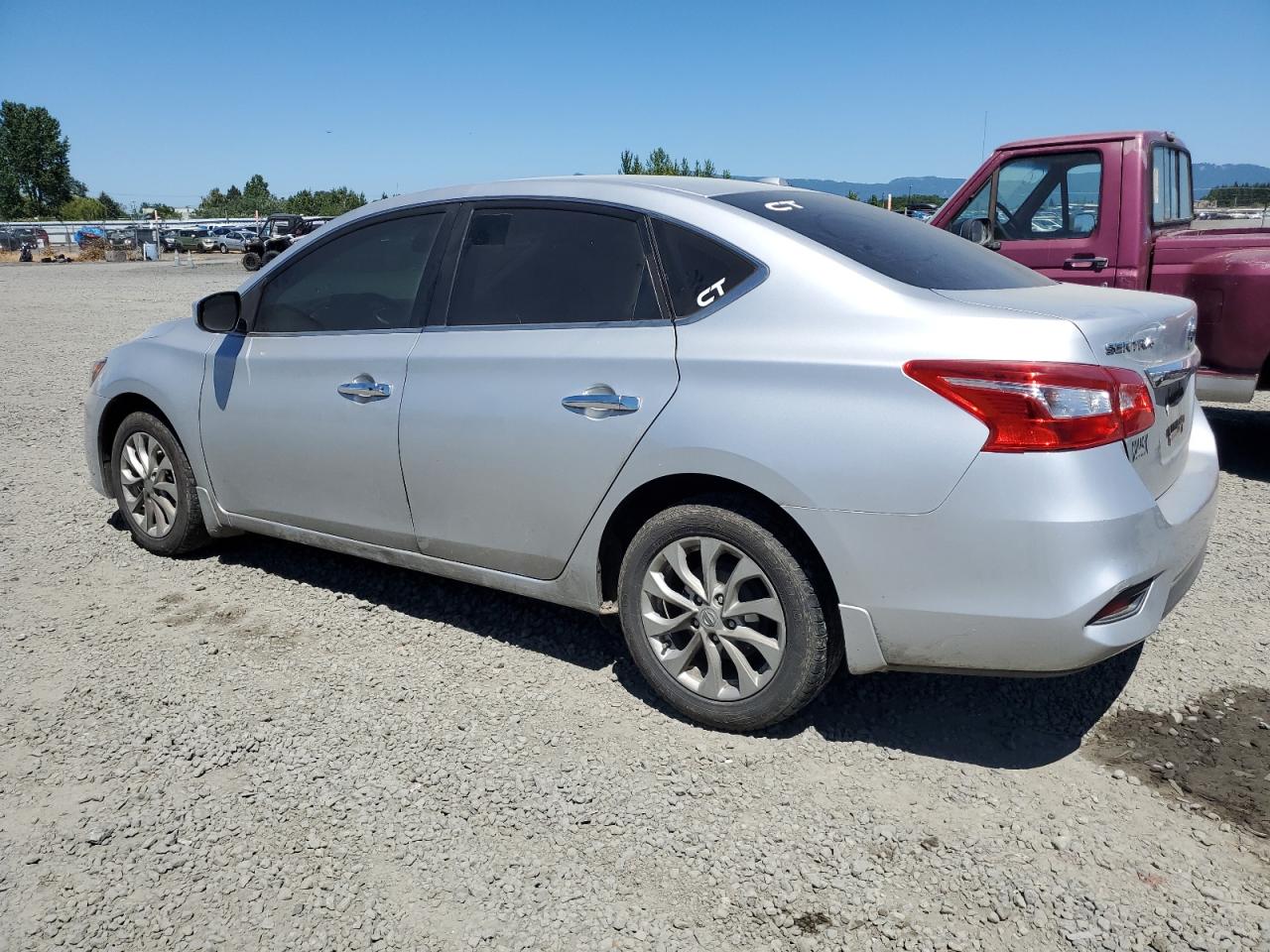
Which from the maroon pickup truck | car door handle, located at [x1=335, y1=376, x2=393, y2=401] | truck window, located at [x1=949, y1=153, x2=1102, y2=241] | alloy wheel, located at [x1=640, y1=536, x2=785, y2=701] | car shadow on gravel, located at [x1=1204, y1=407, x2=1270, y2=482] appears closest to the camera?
alloy wheel, located at [x1=640, y1=536, x2=785, y2=701]

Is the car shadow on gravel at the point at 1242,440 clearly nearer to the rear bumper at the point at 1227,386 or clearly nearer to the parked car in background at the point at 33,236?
the rear bumper at the point at 1227,386

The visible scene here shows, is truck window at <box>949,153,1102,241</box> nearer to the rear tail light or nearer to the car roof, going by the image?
the car roof

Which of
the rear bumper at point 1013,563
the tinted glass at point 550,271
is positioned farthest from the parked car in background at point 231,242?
the rear bumper at point 1013,563

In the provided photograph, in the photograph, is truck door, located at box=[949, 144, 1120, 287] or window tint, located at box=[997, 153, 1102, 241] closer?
truck door, located at box=[949, 144, 1120, 287]

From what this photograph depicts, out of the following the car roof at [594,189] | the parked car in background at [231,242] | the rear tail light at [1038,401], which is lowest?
the rear tail light at [1038,401]

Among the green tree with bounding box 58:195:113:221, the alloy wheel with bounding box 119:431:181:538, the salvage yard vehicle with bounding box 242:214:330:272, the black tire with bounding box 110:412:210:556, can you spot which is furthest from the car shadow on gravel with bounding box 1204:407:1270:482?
the green tree with bounding box 58:195:113:221

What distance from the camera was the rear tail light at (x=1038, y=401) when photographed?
265 centimetres

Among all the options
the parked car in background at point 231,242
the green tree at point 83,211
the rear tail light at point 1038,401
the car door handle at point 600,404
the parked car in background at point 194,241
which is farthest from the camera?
the green tree at point 83,211

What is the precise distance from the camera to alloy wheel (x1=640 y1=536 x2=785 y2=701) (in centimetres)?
314

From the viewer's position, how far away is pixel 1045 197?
6.88 meters

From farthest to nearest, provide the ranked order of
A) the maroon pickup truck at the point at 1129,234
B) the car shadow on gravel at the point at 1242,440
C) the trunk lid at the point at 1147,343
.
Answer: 1. the car shadow on gravel at the point at 1242,440
2. the maroon pickup truck at the point at 1129,234
3. the trunk lid at the point at 1147,343

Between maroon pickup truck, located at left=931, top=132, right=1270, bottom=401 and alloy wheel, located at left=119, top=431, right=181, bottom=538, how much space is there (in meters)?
4.73

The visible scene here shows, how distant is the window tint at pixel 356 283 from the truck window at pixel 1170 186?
5.06m

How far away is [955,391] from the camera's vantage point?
8.96 ft
